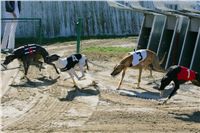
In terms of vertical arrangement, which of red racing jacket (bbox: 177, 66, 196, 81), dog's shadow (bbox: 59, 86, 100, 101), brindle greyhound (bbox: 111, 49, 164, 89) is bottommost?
dog's shadow (bbox: 59, 86, 100, 101)

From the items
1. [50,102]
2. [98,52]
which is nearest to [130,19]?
[98,52]

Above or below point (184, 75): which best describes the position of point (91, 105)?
below

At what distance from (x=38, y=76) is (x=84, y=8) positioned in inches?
453

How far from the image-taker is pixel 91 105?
10773mm

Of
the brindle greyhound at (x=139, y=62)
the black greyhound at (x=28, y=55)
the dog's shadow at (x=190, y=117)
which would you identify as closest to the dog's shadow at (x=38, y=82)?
the black greyhound at (x=28, y=55)

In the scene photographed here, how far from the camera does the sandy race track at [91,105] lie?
9188 mm

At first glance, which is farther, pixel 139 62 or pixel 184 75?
pixel 139 62

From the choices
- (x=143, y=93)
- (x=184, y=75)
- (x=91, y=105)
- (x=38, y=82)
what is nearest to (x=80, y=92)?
(x=91, y=105)

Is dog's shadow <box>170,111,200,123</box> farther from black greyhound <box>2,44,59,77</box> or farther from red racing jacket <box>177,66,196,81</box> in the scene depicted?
black greyhound <box>2,44,59,77</box>

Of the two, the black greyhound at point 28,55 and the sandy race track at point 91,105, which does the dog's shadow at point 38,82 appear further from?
the black greyhound at point 28,55

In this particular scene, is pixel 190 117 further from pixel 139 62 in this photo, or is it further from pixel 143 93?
pixel 139 62

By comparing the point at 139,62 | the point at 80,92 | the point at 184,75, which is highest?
the point at 184,75

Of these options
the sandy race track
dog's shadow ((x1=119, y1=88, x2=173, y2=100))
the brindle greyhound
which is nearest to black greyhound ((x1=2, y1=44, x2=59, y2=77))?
the sandy race track

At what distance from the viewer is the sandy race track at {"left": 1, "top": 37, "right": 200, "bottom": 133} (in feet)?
30.1
